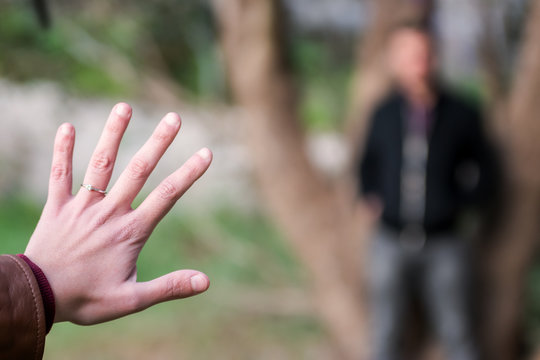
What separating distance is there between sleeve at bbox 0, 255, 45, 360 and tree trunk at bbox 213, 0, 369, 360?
232 cm

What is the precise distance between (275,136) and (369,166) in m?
0.64

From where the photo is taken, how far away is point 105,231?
94 cm

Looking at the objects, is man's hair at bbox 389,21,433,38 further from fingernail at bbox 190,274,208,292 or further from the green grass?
fingernail at bbox 190,274,208,292

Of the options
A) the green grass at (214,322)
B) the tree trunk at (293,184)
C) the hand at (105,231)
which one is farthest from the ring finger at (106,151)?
the green grass at (214,322)

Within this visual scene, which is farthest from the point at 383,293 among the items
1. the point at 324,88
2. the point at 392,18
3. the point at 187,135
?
the point at 187,135

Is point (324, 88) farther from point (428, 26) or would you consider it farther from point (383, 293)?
point (383, 293)

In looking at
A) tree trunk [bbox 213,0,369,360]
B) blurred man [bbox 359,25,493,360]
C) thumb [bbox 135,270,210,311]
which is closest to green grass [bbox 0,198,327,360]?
→ tree trunk [bbox 213,0,369,360]

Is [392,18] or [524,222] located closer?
[524,222]

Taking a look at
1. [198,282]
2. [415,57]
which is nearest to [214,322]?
[415,57]

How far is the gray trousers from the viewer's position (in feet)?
8.41

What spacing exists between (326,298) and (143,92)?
1.59 m

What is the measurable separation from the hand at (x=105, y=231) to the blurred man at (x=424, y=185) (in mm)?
1659

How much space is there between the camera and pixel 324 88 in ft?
17.5

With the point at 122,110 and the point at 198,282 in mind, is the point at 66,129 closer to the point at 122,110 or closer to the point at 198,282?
the point at 122,110
